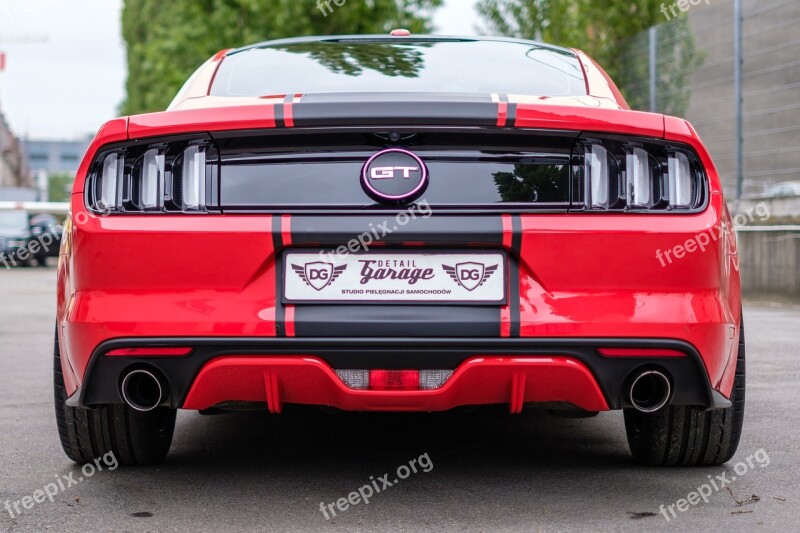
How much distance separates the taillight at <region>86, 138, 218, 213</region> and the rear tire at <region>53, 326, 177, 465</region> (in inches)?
25.1

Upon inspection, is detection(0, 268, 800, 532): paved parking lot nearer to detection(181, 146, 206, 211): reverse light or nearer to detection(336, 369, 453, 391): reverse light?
detection(336, 369, 453, 391): reverse light

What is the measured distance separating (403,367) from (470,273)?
31cm

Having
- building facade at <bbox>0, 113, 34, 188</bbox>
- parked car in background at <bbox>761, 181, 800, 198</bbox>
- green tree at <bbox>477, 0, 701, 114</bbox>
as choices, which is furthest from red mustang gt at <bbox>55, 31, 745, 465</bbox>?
building facade at <bbox>0, 113, 34, 188</bbox>

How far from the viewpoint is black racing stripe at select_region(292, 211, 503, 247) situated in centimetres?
310

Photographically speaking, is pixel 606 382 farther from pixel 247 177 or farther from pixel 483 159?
pixel 247 177

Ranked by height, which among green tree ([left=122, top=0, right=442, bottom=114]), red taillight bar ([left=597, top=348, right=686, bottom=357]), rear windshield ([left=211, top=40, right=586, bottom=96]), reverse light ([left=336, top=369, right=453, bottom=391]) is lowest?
reverse light ([left=336, top=369, right=453, bottom=391])

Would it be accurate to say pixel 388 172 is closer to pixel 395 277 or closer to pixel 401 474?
pixel 395 277

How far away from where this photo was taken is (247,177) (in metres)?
3.21

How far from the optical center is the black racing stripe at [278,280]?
3.10 metres

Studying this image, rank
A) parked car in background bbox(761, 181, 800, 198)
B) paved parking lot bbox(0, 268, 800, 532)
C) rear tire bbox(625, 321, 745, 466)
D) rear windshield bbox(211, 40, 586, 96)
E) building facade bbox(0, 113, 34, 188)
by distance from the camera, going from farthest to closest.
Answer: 1. building facade bbox(0, 113, 34, 188)
2. parked car in background bbox(761, 181, 800, 198)
3. rear windshield bbox(211, 40, 586, 96)
4. rear tire bbox(625, 321, 745, 466)
5. paved parking lot bbox(0, 268, 800, 532)

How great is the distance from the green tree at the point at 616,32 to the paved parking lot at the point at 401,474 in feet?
30.3

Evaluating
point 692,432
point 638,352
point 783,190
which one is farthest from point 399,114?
point 783,190

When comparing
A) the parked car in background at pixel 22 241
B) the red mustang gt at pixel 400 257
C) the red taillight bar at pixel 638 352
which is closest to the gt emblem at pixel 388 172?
the red mustang gt at pixel 400 257

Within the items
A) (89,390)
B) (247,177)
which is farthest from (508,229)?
(89,390)
